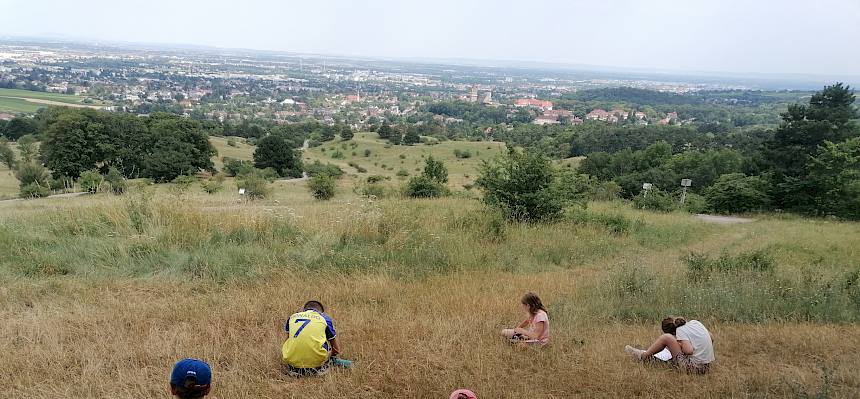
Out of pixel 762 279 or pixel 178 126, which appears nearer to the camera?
pixel 762 279

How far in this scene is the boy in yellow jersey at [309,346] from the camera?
423 centimetres

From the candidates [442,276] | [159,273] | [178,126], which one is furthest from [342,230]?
[178,126]

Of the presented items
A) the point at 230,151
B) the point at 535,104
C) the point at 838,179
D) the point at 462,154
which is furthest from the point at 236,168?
the point at 535,104

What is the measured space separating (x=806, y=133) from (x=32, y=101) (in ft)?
422

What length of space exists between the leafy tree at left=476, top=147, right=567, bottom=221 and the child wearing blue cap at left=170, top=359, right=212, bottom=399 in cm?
1021

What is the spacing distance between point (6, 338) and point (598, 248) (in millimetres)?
9650

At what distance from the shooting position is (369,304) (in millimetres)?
6027

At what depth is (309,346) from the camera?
4215 millimetres

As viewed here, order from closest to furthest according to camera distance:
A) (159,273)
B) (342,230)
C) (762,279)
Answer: (159,273)
(762,279)
(342,230)

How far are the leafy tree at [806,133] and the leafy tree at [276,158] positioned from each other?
4236 cm

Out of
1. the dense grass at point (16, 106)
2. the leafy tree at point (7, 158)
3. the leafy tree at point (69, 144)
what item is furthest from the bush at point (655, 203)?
the dense grass at point (16, 106)

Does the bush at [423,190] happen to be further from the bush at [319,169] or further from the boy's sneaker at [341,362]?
the bush at [319,169]

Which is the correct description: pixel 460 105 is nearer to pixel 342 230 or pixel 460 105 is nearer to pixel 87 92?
pixel 87 92

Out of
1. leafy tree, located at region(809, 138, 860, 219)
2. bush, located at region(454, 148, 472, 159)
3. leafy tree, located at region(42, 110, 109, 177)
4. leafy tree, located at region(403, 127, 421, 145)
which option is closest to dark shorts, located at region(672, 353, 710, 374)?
leafy tree, located at region(809, 138, 860, 219)
